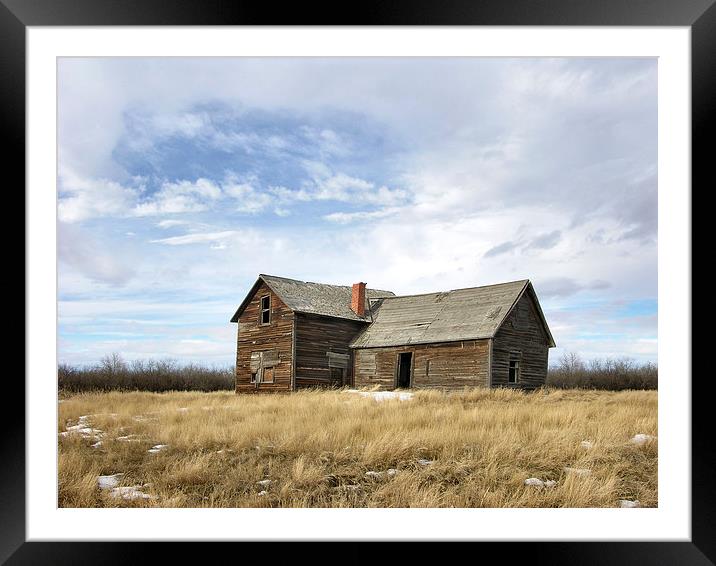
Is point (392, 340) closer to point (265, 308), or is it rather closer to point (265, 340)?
point (265, 340)

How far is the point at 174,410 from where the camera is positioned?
12.6 meters

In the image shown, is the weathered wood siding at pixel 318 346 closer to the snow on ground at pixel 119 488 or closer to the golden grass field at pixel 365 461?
the golden grass field at pixel 365 461

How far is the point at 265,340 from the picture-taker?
22312 mm

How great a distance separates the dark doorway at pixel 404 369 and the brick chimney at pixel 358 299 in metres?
2.82

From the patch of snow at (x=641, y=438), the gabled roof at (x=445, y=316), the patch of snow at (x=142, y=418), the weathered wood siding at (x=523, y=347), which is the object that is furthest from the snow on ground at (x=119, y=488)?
the weathered wood siding at (x=523, y=347)

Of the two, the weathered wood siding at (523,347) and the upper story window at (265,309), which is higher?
the upper story window at (265,309)

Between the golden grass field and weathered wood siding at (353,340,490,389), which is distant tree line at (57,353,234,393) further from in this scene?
the golden grass field

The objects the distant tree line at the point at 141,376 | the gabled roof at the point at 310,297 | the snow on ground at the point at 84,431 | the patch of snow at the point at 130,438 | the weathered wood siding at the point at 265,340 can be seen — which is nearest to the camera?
the patch of snow at the point at 130,438

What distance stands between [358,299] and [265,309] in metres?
3.92

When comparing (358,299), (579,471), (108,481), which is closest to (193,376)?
(358,299)

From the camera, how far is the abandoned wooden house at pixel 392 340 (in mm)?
20375
